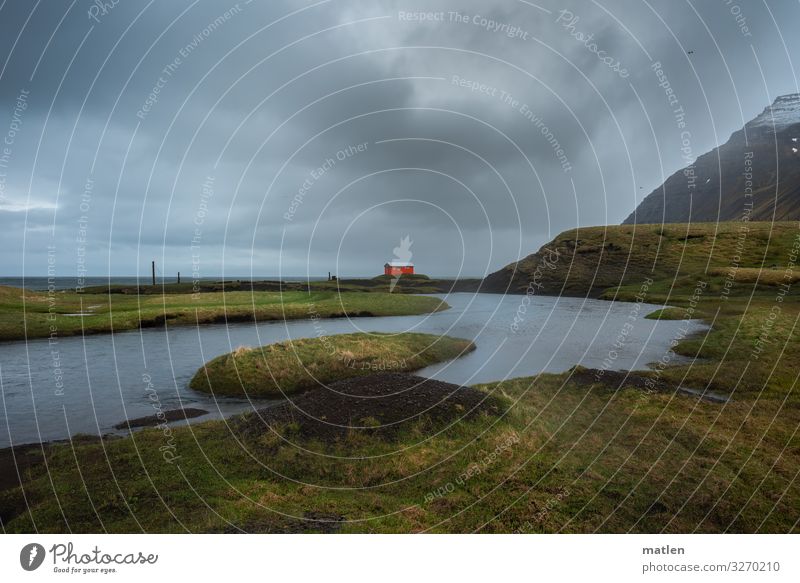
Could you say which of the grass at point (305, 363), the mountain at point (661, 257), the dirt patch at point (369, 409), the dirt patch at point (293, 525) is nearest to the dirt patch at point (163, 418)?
the grass at point (305, 363)

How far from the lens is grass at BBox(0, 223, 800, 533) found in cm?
1146

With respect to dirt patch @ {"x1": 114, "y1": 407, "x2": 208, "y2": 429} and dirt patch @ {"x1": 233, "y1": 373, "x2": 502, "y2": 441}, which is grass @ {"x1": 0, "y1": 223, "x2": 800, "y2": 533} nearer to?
dirt patch @ {"x1": 233, "y1": 373, "x2": 502, "y2": 441}

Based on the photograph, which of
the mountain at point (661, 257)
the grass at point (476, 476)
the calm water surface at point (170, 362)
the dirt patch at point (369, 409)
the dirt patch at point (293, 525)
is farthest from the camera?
the mountain at point (661, 257)

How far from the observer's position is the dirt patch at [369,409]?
17041mm

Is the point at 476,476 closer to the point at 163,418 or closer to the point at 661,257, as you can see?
the point at 163,418

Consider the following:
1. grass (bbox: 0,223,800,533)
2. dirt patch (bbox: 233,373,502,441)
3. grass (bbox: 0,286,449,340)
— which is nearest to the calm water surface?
grass (bbox: 0,286,449,340)

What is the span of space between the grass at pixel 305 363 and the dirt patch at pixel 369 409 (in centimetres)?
900

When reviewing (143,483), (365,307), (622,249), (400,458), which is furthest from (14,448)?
(622,249)

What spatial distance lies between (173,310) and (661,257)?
171247 millimetres

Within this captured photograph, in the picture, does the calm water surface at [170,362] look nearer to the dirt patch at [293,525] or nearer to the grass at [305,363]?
the grass at [305,363]

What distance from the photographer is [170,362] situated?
39344mm

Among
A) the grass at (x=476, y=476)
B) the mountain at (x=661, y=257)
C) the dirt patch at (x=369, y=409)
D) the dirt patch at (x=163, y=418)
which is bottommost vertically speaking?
the dirt patch at (x=163, y=418)
